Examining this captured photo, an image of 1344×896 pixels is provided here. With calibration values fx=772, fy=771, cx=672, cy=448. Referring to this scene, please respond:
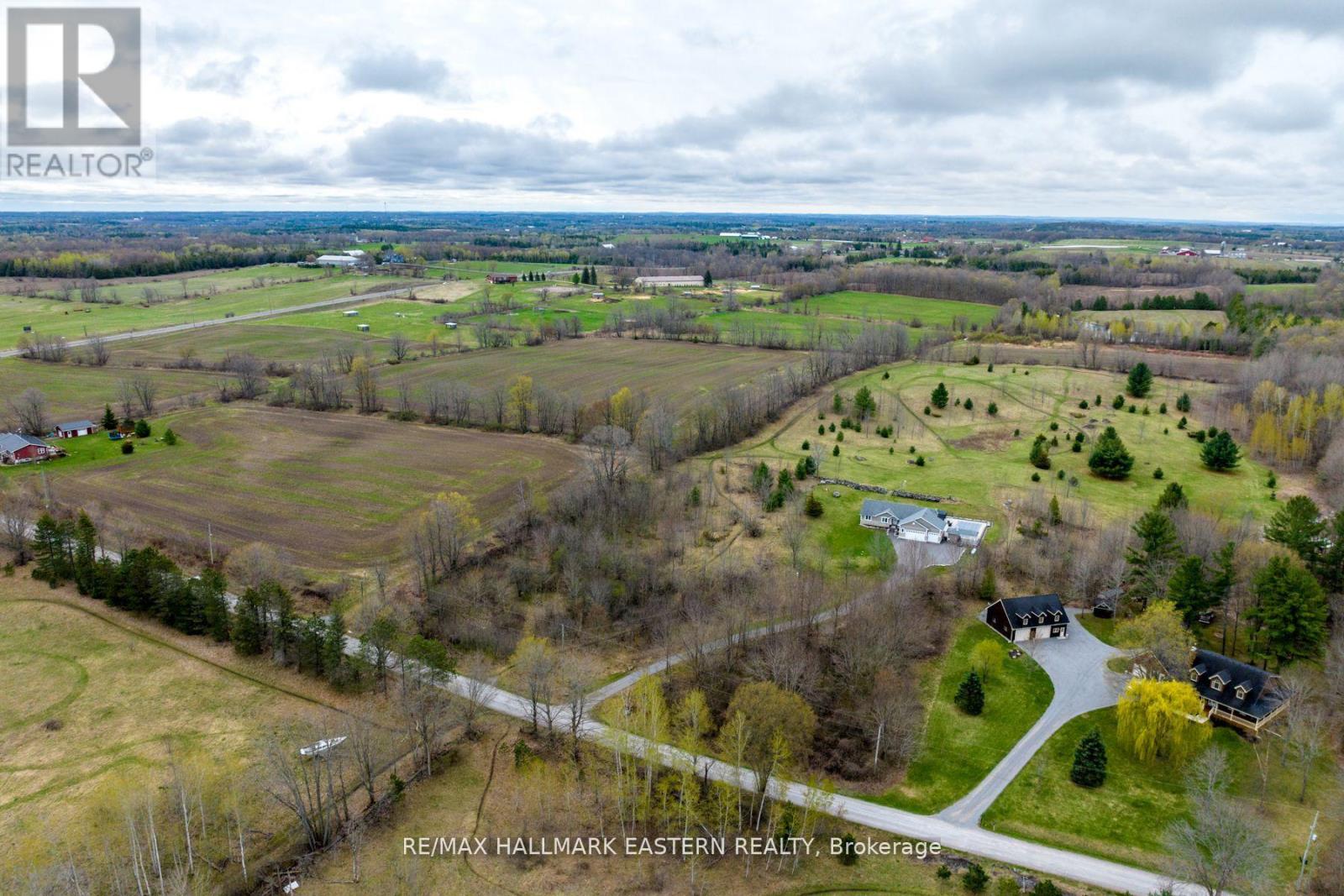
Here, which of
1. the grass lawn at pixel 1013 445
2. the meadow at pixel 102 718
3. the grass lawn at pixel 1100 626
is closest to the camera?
the meadow at pixel 102 718

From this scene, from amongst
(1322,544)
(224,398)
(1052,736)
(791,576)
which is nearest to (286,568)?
(791,576)

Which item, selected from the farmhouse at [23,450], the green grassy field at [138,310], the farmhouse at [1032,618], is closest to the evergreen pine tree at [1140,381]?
the farmhouse at [1032,618]

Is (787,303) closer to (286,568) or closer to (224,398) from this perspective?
(224,398)

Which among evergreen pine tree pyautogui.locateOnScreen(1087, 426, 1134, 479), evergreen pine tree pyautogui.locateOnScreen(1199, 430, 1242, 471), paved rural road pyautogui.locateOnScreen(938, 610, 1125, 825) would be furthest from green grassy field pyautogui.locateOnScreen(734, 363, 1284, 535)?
paved rural road pyautogui.locateOnScreen(938, 610, 1125, 825)

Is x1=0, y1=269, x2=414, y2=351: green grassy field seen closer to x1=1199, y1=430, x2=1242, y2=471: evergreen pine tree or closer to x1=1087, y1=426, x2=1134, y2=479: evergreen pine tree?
x1=1087, y1=426, x2=1134, y2=479: evergreen pine tree

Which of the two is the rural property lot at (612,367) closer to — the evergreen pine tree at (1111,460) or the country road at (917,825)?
the evergreen pine tree at (1111,460)
